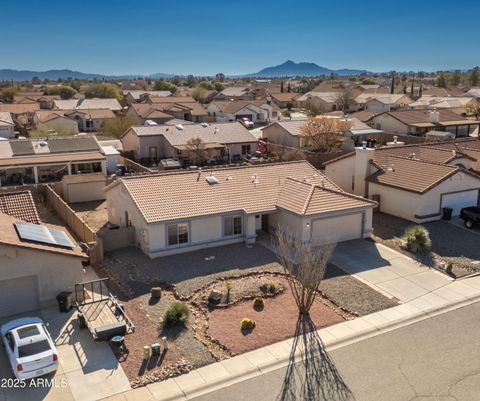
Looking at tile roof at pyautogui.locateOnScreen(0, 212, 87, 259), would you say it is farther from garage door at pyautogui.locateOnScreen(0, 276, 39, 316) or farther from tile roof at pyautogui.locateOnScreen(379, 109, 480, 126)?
tile roof at pyautogui.locateOnScreen(379, 109, 480, 126)

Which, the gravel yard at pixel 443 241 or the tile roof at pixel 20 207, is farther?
the gravel yard at pixel 443 241

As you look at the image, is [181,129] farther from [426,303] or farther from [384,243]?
[426,303]

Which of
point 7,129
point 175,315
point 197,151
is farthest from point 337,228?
point 7,129

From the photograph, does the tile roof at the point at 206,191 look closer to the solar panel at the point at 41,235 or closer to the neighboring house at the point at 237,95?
the solar panel at the point at 41,235

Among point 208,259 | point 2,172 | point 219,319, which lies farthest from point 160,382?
point 2,172

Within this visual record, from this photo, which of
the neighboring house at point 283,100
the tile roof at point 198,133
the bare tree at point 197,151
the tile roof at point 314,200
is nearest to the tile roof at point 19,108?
the tile roof at point 198,133

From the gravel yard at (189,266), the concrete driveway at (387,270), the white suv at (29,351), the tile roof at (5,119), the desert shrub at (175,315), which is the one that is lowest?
the concrete driveway at (387,270)

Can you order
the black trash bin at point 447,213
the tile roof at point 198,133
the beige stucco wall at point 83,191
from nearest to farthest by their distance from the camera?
1. the black trash bin at point 447,213
2. the beige stucco wall at point 83,191
3. the tile roof at point 198,133
